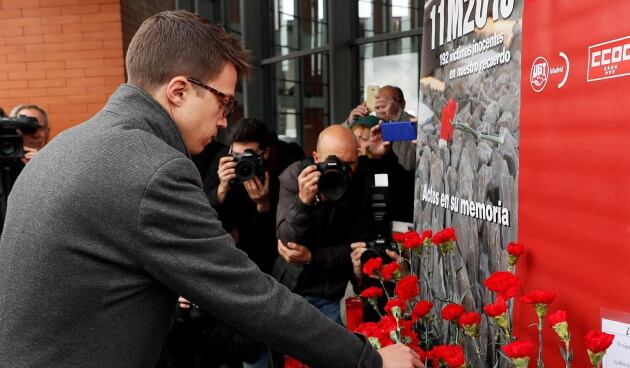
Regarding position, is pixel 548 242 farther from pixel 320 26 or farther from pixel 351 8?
pixel 320 26

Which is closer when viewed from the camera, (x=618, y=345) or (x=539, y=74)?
(x=618, y=345)

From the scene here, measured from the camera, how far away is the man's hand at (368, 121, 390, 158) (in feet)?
9.42

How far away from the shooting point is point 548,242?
1300 millimetres

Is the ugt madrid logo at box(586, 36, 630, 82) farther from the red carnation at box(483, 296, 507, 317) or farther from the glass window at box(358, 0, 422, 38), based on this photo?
the glass window at box(358, 0, 422, 38)

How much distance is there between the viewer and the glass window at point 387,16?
14.5 ft

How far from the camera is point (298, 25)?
5996mm

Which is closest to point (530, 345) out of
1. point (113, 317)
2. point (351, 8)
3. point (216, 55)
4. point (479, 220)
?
point (479, 220)

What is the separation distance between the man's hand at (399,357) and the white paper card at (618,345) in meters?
0.38

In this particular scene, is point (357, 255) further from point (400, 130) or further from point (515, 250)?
point (515, 250)

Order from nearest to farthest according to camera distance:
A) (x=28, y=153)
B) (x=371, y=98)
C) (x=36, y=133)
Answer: (x=371, y=98) → (x=28, y=153) → (x=36, y=133)

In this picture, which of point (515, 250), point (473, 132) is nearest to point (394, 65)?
point (473, 132)

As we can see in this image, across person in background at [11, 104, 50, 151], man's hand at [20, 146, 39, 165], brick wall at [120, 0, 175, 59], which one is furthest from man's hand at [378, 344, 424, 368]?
brick wall at [120, 0, 175, 59]

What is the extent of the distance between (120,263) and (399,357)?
62 centimetres

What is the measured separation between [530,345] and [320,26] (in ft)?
15.6
